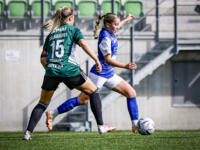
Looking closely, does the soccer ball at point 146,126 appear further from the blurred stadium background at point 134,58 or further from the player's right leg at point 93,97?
the blurred stadium background at point 134,58

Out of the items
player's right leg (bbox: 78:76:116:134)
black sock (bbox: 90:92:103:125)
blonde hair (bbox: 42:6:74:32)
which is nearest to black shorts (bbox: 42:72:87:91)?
player's right leg (bbox: 78:76:116:134)

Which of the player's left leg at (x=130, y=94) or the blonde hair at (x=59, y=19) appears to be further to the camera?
the player's left leg at (x=130, y=94)

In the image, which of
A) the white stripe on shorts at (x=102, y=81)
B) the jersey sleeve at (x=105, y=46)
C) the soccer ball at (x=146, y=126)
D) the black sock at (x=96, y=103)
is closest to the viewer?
the black sock at (x=96, y=103)

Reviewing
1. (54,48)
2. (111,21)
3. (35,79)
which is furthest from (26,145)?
(35,79)

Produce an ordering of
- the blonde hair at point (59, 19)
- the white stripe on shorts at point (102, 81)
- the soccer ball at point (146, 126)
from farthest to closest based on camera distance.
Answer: the white stripe on shorts at point (102, 81), the soccer ball at point (146, 126), the blonde hair at point (59, 19)

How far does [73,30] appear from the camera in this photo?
5488 mm

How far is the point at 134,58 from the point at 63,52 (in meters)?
5.58

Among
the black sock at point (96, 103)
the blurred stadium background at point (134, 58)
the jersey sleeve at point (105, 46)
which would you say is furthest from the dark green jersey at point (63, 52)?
the blurred stadium background at point (134, 58)

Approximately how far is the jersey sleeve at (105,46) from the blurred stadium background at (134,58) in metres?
4.41

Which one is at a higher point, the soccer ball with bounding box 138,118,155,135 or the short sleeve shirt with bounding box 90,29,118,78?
the short sleeve shirt with bounding box 90,29,118,78

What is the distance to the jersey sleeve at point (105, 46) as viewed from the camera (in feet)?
21.2

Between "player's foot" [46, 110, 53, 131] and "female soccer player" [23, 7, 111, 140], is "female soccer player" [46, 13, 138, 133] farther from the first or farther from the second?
"female soccer player" [23, 7, 111, 140]

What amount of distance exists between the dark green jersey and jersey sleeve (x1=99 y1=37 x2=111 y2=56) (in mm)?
1009

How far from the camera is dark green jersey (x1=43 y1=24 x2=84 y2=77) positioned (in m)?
5.43
